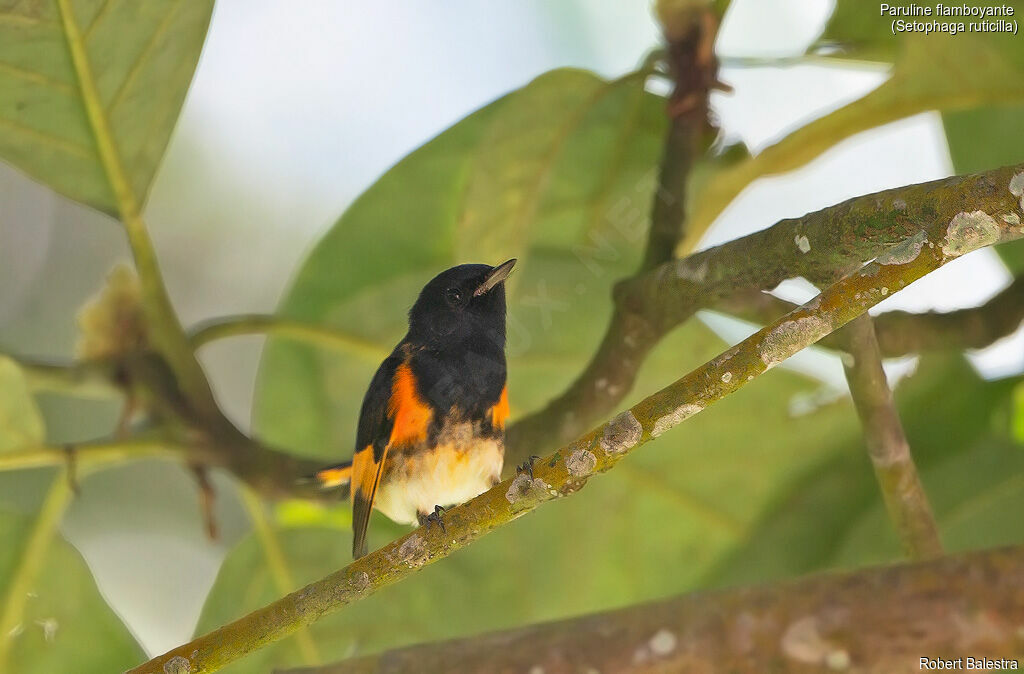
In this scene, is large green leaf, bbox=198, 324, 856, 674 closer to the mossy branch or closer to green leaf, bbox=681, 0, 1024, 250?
green leaf, bbox=681, 0, 1024, 250

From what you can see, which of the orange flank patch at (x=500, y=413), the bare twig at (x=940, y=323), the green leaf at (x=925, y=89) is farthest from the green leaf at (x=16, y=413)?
the green leaf at (x=925, y=89)

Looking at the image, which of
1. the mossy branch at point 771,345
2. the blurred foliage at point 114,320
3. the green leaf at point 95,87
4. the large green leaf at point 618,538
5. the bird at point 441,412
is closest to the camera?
the mossy branch at point 771,345

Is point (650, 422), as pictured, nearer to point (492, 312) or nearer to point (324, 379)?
point (492, 312)

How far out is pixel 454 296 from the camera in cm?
110

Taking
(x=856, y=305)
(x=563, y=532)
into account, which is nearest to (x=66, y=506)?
(x=563, y=532)

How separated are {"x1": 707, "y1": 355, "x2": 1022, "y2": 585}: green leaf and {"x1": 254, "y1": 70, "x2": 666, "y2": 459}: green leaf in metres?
0.35

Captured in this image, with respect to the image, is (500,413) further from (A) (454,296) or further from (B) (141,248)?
(B) (141,248)

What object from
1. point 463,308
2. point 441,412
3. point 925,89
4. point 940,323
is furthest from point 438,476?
point 925,89

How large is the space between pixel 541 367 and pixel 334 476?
32 cm

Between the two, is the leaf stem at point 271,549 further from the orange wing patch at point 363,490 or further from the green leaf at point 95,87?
the green leaf at point 95,87

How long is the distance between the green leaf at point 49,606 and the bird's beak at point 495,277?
1.73 feet

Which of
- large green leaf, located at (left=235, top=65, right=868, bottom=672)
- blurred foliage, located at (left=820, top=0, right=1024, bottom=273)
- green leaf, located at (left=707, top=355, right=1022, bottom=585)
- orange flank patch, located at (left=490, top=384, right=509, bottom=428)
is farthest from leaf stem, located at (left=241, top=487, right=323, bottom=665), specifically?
blurred foliage, located at (left=820, top=0, right=1024, bottom=273)

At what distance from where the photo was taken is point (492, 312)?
111 centimetres

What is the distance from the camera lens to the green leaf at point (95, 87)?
988mm
